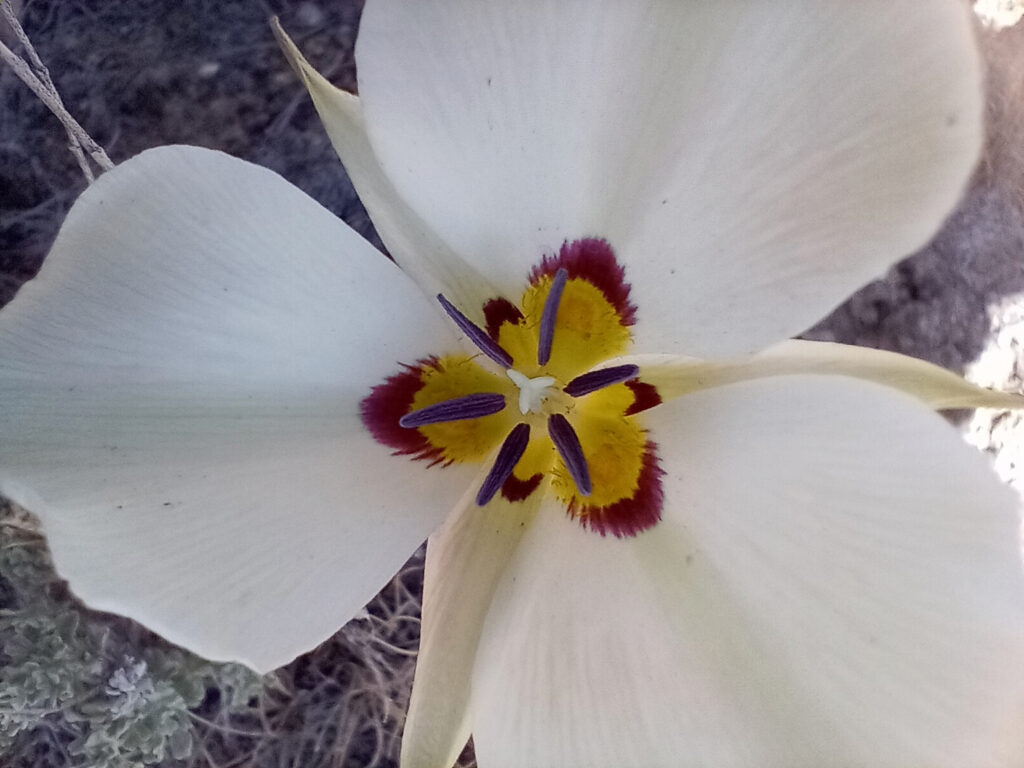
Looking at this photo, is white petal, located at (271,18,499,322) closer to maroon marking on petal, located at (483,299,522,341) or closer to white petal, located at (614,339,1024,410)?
maroon marking on petal, located at (483,299,522,341)

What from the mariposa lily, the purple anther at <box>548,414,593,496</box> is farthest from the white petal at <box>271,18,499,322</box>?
the purple anther at <box>548,414,593,496</box>

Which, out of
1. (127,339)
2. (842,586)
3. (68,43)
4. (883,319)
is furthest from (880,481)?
(68,43)

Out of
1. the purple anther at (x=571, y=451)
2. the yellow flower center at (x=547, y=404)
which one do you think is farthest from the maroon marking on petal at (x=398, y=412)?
the purple anther at (x=571, y=451)

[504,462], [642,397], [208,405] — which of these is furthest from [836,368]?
[208,405]

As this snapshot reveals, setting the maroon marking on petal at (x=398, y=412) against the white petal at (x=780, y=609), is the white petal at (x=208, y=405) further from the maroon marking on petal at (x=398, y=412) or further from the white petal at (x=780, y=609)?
the white petal at (x=780, y=609)

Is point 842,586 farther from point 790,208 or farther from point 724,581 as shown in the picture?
point 790,208

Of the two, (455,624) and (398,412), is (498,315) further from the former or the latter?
(455,624)
